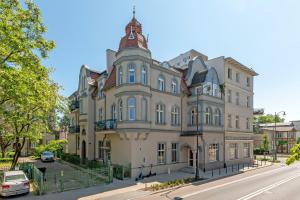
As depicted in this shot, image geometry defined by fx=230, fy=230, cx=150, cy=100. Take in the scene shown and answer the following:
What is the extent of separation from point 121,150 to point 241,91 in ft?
69.5

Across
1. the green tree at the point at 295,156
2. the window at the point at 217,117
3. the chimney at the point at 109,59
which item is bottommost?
the green tree at the point at 295,156

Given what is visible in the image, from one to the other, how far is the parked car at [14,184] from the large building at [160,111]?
697 cm

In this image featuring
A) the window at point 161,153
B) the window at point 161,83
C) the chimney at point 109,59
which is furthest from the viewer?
the chimney at point 109,59

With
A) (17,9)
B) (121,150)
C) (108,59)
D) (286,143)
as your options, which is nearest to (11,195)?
(121,150)

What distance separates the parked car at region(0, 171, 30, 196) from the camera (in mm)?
14926

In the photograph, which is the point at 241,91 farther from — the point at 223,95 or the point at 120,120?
the point at 120,120

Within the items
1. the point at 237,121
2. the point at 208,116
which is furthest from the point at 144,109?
the point at 237,121

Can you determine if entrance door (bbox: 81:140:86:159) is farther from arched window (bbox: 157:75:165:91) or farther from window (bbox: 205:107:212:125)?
window (bbox: 205:107:212:125)

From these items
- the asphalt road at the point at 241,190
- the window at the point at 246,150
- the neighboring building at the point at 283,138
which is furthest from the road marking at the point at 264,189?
the neighboring building at the point at 283,138

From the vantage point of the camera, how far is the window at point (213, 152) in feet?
91.4

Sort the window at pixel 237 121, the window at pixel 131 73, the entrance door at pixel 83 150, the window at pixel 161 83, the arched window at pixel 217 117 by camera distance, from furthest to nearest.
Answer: the window at pixel 237 121 → the entrance door at pixel 83 150 → the arched window at pixel 217 117 → the window at pixel 161 83 → the window at pixel 131 73

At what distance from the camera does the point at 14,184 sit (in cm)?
1520

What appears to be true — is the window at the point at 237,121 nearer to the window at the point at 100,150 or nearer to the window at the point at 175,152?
the window at the point at 175,152

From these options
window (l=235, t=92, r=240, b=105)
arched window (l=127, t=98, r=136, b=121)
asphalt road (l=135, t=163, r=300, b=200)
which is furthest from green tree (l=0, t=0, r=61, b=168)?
window (l=235, t=92, r=240, b=105)
